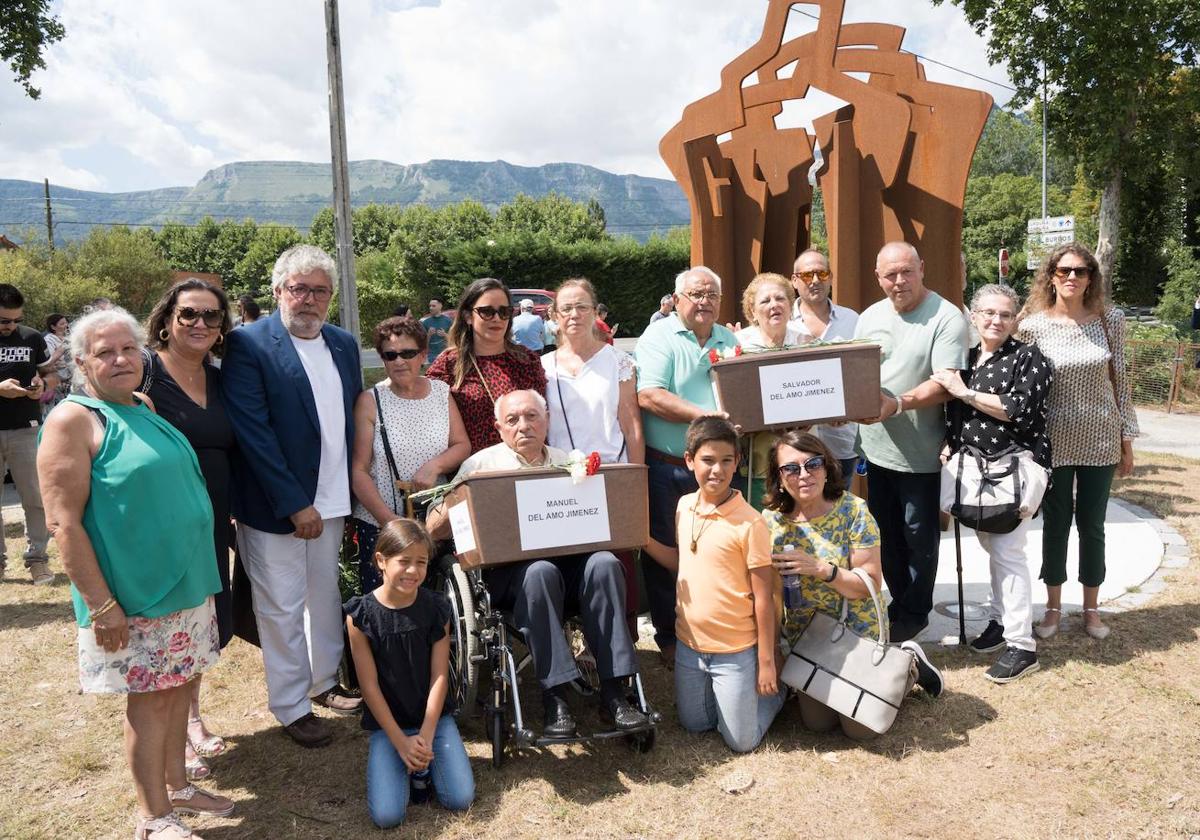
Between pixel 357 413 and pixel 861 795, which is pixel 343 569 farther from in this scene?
pixel 861 795

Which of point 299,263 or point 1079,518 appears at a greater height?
point 299,263

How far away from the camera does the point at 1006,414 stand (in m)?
3.67

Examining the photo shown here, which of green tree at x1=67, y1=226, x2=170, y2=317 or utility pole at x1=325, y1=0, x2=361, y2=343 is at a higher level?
green tree at x1=67, y1=226, x2=170, y2=317

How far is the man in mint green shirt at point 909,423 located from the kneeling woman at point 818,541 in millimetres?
589

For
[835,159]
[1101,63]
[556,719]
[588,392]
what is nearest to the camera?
[556,719]

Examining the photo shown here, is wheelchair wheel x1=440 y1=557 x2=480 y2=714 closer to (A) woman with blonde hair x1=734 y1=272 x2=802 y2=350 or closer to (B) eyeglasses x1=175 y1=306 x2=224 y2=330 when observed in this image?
(B) eyeglasses x1=175 y1=306 x2=224 y2=330

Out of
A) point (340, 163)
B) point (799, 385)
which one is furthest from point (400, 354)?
point (340, 163)

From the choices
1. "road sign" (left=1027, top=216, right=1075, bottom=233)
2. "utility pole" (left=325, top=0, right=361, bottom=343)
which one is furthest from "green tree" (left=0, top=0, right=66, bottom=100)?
"road sign" (left=1027, top=216, right=1075, bottom=233)

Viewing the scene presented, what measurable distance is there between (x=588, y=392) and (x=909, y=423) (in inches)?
61.4

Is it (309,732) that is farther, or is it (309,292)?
(309,732)

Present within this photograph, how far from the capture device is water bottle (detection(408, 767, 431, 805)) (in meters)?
3.02

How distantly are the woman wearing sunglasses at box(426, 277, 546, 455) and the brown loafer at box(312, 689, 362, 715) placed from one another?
1.22m

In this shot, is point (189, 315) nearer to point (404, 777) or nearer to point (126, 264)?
point (404, 777)

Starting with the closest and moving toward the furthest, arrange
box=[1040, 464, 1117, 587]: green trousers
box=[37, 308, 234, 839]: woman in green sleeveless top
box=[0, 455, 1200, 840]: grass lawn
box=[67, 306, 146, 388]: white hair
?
box=[37, 308, 234, 839]: woman in green sleeveless top
box=[67, 306, 146, 388]: white hair
box=[0, 455, 1200, 840]: grass lawn
box=[1040, 464, 1117, 587]: green trousers
